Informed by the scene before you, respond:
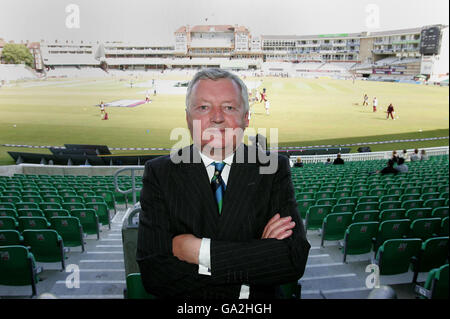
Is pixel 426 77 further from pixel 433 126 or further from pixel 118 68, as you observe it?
pixel 118 68

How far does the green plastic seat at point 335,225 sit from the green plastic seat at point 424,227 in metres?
0.97

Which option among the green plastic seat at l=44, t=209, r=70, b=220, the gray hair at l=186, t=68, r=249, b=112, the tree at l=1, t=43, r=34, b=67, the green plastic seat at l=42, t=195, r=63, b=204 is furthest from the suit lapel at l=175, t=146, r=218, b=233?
the tree at l=1, t=43, r=34, b=67

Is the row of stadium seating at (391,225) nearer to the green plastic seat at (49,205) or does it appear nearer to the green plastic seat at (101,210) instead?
the green plastic seat at (101,210)

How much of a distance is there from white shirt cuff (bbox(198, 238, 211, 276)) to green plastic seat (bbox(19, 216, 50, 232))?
15.4 feet

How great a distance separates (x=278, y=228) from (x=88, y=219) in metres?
5.15

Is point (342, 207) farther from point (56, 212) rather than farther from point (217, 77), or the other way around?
point (56, 212)

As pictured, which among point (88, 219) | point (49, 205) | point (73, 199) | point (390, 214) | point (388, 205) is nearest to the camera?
point (390, 214)

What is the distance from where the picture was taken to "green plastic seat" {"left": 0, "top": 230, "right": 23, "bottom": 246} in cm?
462

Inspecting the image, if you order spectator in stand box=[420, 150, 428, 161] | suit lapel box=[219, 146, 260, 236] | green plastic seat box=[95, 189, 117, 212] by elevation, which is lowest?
spectator in stand box=[420, 150, 428, 161]

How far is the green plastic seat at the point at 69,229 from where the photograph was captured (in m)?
5.30

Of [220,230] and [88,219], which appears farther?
[88,219]

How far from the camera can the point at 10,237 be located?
183 inches

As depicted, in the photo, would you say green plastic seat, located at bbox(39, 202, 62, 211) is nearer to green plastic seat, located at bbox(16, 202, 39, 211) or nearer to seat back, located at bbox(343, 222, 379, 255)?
green plastic seat, located at bbox(16, 202, 39, 211)

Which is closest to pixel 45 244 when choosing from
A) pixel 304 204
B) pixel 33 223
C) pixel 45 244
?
pixel 45 244
